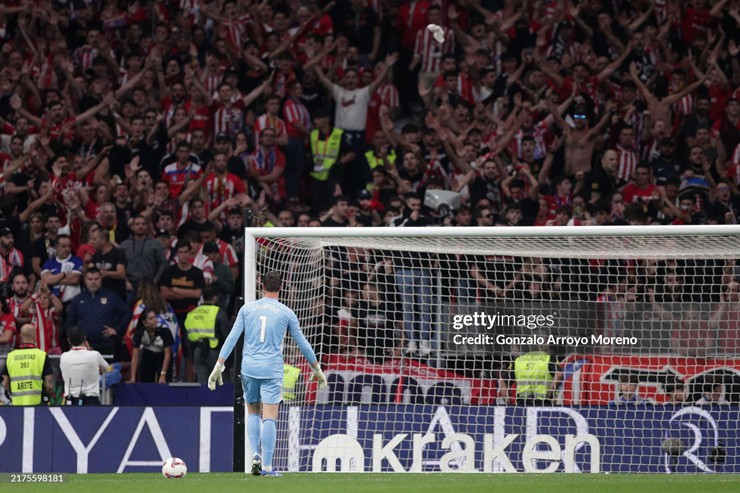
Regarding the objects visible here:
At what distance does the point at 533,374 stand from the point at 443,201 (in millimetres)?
4085

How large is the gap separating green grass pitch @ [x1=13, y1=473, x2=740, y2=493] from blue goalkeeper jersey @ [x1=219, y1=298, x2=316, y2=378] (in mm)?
1035

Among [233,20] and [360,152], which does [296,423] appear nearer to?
[360,152]

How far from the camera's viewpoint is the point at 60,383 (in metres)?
17.0

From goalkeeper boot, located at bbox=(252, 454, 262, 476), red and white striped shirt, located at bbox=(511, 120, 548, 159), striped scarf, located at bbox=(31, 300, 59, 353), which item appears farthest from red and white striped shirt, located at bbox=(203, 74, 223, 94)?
goalkeeper boot, located at bbox=(252, 454, 262, 476)

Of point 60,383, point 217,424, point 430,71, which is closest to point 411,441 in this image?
point 217,424

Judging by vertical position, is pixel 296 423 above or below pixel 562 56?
below

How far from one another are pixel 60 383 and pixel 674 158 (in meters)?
9.18

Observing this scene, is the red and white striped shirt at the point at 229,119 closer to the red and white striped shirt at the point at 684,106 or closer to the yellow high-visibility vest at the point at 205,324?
the yellow high-visibility vest at the point at 205,324

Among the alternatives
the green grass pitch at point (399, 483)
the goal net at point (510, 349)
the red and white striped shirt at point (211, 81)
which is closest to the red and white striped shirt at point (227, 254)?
the goal net at point (510, 349)

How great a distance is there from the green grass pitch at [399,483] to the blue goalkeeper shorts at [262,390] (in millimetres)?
738

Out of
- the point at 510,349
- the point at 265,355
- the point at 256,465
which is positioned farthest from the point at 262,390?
the point at 510,349

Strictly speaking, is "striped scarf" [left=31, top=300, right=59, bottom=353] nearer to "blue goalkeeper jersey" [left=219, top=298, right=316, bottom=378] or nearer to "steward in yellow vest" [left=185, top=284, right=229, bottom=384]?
"steward in yellow vest" [left=185, top=284, right=229, bottom=384]

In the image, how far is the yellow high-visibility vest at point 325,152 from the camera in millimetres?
20312

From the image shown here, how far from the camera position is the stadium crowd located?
60.5 feet
